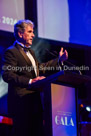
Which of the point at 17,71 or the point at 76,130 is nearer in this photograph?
the point at 76,130

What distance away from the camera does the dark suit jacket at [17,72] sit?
6.92 feet

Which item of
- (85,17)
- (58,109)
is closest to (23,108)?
(58,109)

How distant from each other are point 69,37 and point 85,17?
1.57ft

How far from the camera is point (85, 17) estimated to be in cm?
421

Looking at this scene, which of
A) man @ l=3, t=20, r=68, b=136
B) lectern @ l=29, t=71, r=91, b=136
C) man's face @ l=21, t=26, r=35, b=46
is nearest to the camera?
lectern @ l=29, t=71, r=91, b=136

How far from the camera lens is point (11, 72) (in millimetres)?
2156

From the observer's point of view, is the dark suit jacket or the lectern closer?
the lectern

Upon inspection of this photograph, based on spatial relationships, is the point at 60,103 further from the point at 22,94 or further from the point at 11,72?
the point at 11,72

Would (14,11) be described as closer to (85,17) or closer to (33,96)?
(85,17)


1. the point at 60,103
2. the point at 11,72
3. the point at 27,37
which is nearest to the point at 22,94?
the point at 11,72

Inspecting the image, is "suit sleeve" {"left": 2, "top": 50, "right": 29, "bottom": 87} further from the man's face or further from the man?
the man's face

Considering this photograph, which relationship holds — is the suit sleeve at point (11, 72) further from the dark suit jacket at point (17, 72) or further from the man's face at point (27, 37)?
the man's face at point (27, 37)

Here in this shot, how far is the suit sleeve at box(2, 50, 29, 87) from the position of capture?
2.08 metres

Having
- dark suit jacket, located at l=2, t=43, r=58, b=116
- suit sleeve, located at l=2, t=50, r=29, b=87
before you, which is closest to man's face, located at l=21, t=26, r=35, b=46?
dark suit jacket, located at l=2, t=43, r=58, b=116
